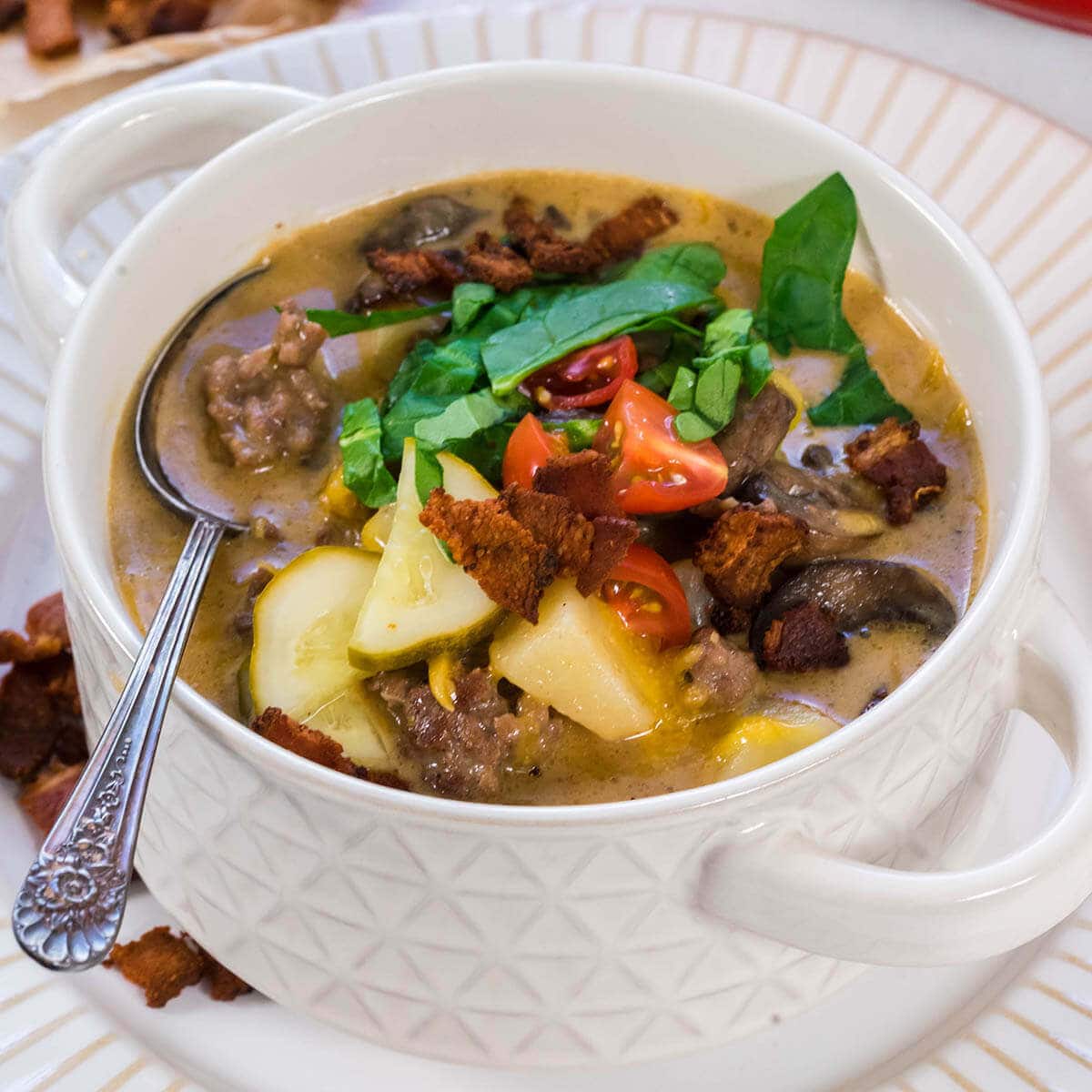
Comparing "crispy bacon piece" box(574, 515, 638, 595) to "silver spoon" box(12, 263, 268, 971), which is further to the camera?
"crispy bacon piece" box(574, 515, 638, 595)

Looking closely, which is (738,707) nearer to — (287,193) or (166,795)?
(166,795)

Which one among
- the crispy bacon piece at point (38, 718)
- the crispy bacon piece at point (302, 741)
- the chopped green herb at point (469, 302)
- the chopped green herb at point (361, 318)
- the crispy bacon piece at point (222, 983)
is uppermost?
the chopped green herb at point (469, 302)

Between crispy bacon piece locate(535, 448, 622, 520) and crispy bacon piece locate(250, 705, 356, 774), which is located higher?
crispy bacon piece locate(535, 448, 622, 520)

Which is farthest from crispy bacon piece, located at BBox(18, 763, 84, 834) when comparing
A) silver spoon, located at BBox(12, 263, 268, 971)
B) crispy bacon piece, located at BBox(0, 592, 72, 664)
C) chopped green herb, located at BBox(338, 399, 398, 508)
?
chopped green herb, located at BBox(338, 399, 398, 508)

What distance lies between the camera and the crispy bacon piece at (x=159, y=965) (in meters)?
1.58

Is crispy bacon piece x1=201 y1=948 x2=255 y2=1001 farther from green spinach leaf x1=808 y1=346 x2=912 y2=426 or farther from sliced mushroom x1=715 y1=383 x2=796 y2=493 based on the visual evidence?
green spinach leaf x1=808 y1=346 x2=912 y2=426

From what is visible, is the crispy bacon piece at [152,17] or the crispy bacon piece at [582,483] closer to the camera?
the crispy bacon piece at [582,483]

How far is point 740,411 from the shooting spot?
166 cm

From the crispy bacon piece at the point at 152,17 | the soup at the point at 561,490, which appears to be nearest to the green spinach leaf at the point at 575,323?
the soup at the point at 561,490

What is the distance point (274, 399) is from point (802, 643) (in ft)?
2.48

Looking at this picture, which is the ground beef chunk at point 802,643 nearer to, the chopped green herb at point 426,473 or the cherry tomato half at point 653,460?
the cherry tomato half at point 653,460

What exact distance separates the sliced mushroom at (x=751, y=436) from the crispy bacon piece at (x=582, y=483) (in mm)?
241

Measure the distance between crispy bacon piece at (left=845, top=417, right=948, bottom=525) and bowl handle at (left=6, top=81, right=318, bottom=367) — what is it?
0.95 m

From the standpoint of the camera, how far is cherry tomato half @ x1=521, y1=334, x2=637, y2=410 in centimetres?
173
